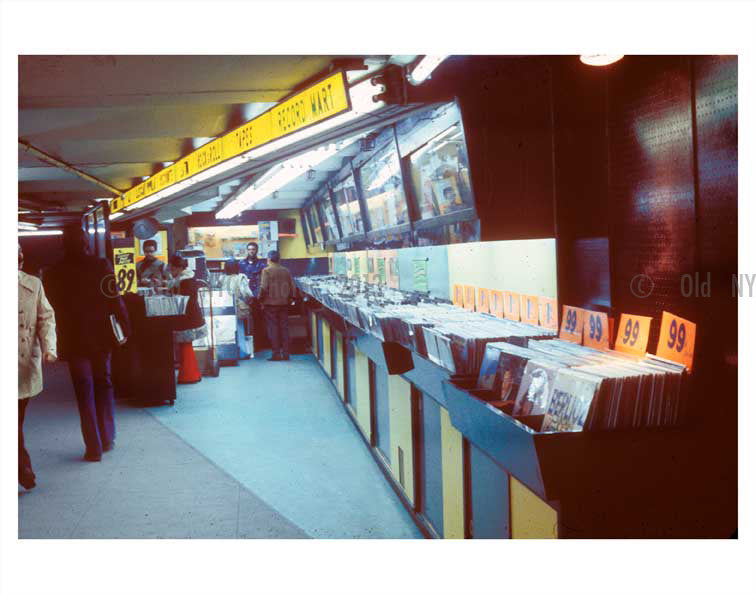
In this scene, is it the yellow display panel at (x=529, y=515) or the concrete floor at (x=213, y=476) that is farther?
the concrete floor at (x=213, y=476)

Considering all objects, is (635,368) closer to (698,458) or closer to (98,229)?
(698,458)

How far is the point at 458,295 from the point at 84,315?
2929 mm

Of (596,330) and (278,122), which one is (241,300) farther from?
(596,330)

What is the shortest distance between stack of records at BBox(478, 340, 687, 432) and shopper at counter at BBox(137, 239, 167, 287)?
7.27m

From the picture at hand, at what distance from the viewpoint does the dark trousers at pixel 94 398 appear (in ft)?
16.7

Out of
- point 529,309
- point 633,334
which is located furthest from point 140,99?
point 633,334

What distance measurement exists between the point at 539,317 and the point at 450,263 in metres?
1.42

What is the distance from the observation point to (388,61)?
3211mm

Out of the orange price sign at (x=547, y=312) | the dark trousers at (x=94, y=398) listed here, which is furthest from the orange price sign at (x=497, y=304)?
the dark trousers at (x=94, y=398)

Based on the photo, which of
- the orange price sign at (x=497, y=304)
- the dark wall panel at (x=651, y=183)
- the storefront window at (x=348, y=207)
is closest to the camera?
the dark wall panel at (x=651, y=183)

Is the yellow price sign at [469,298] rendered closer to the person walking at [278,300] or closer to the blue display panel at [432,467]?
the blue display panel at [432,467]

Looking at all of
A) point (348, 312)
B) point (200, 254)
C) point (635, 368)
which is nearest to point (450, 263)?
point (348, 312)

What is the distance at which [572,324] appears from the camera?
279 centimetres

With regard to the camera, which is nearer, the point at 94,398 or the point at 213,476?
the point at 213,476
